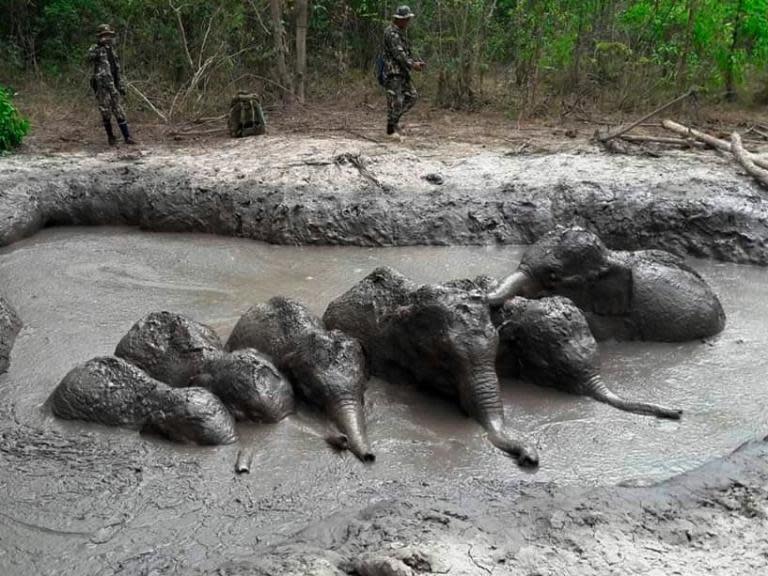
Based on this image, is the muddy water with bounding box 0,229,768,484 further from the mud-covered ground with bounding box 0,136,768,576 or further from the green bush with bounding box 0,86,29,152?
the green bush with bounding box 0,86,29,152

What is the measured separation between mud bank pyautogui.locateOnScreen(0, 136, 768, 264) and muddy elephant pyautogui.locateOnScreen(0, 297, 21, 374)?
2.98m

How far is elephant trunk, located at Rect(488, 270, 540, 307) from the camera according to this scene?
21.8ft

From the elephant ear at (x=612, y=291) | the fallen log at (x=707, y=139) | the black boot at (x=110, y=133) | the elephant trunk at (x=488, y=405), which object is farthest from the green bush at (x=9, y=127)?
the fallen log at (x=707, y=139)

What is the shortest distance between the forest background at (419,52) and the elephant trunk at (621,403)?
9570 millimetres

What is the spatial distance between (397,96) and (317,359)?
785 cm

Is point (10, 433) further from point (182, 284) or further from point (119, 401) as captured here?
point (182, 284)

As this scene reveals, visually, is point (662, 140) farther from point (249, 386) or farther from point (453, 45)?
point (249, 386)

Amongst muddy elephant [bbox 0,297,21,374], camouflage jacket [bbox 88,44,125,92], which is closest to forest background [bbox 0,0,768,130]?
Answer: camouflage jacket [bbox 88,44,125,92]

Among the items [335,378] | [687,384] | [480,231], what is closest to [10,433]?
[335,378]

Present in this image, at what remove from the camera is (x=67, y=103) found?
15.7 m

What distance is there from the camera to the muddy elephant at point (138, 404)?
17.0 ft

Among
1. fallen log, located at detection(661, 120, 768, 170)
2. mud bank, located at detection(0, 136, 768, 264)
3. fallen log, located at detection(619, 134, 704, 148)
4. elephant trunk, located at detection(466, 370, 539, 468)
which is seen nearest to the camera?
elephant trunk, located at detection(466, 370, 539, 468)

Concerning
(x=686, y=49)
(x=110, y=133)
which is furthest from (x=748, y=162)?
(x=110, y=133)

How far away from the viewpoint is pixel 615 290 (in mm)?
6648
